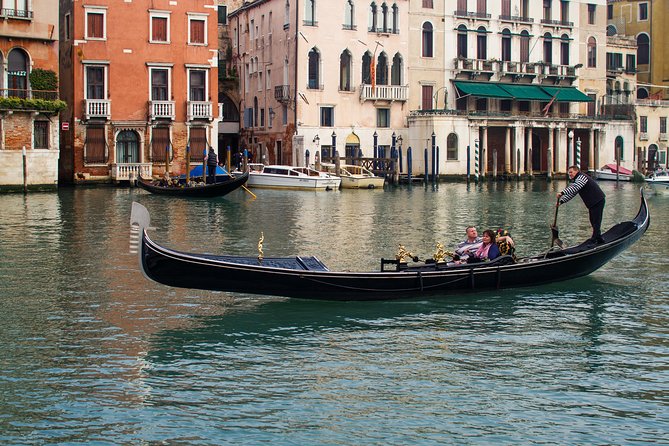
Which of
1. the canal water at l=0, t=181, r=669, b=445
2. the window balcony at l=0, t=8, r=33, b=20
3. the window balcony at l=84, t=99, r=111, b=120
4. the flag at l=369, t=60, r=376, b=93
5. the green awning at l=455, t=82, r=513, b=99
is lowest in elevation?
the canal water at l=0, t=181, r=669, b=445

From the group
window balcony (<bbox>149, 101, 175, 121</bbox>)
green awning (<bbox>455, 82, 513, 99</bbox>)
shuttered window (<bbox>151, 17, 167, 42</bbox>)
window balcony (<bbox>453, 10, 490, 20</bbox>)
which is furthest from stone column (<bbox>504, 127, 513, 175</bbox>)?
shuttered window (<bbox>151, 17, 167, 42</bbox>)

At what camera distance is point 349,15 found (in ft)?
142

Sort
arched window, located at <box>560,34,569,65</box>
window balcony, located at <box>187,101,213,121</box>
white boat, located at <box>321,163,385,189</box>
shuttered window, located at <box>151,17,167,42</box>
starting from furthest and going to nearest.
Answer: arched window, located at <box>560,34,569,65</box> → white boat, located at <box>321,163,385,189</box> → window balcony, located at <box>187,101,213,121</box> → shuttered window, located at <box>151,17,167,42</box>

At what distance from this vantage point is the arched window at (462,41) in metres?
45.8

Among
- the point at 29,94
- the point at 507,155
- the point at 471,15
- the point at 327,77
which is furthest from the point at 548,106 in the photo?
the point at 29,94

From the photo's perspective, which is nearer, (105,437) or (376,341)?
(105,437)

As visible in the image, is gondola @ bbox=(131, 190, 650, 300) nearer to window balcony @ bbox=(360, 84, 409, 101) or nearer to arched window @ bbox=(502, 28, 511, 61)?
window balcony @ bbox=(360, 84, 409, 101)

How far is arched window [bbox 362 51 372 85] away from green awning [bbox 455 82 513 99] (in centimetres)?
436

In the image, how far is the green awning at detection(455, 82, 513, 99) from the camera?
45062mm

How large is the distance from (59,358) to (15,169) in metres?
23.6

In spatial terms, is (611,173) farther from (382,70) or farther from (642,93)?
(382,70)

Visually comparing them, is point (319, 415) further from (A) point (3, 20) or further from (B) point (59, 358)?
(A) point (3, 20)

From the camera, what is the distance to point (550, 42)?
159 feet

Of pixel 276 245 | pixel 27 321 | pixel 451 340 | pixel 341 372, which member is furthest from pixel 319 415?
pixel 276 245
